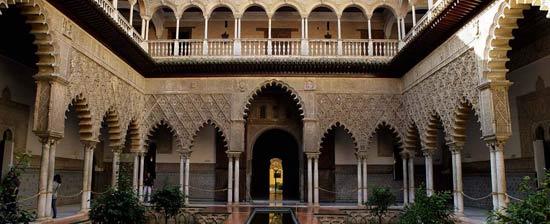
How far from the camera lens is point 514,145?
34.8ft

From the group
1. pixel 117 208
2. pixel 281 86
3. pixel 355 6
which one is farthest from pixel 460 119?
pixel 117 208

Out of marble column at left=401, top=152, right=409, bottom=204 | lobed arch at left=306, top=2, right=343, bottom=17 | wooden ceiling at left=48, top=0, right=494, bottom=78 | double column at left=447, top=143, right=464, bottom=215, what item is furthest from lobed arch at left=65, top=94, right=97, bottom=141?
marble column at left=401, top=152, right=409, bottom=204

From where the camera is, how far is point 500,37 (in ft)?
25.1

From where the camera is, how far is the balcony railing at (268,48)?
13523 mm

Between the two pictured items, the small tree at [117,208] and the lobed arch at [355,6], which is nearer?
the small tree at [117,208]

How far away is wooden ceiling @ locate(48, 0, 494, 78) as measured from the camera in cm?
929

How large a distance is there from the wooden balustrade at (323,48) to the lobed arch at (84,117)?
6.67 meters

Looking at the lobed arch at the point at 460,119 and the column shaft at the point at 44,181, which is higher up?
the lobed arch at the point at 460,119

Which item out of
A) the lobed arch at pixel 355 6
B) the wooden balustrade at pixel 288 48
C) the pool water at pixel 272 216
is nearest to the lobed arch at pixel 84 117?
the pool water at pixel 272 216

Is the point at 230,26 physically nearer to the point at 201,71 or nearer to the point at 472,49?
the point at 201,71

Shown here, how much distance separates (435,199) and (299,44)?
338 inches

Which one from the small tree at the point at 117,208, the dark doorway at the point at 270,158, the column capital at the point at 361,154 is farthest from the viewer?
the dark doorway at the point at 270,158

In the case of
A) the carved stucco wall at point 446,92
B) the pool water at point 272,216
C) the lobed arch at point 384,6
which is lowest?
the pool water at point 272,216

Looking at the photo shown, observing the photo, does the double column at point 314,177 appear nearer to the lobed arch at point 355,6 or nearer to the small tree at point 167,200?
the lobed arch at point 355,6
